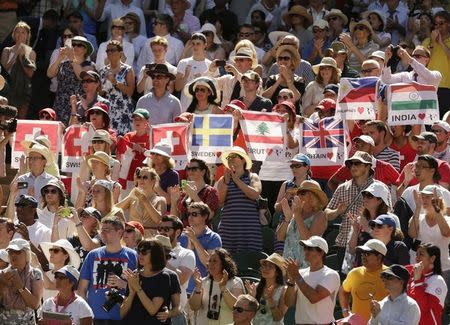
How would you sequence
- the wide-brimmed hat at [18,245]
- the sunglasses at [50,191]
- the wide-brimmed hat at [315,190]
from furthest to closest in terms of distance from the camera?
the sunglasses at [50,191] → the wide-brimmed hat at [315,190] → the wide-brimmed hat at [18,245]

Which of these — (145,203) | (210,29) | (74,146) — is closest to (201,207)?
(145,203)

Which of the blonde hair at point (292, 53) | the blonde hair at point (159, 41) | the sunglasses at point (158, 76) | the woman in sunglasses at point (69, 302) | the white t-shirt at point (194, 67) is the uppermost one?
the blonde hair at point (159, 41)

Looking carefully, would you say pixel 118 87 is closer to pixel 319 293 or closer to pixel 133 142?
pixel 133 142

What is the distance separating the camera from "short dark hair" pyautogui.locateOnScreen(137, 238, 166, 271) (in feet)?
56.6

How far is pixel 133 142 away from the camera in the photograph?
22.1m

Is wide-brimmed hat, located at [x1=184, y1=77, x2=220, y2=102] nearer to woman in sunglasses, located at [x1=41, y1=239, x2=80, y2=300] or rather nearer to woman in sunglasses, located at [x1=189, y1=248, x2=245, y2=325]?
woman in sunglasses, located at [x1=41, y1=239, x2=80, y2=300]

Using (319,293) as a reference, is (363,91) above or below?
above

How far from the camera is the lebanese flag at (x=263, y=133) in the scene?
21766mm

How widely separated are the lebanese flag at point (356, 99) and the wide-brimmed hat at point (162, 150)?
2.08 m

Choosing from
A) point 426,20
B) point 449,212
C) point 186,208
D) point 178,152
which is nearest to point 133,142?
point 178,152

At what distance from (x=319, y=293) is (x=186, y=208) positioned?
2951mm

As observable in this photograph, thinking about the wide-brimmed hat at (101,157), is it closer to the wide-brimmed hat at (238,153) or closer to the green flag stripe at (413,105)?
the wide-brimmed hat at (238,153)

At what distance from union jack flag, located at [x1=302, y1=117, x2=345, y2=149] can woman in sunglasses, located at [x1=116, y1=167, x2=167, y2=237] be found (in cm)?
227

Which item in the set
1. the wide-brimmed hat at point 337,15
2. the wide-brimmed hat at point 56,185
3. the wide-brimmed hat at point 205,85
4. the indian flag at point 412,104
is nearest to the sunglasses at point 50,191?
the wide-brimmed hat at point 56,185
